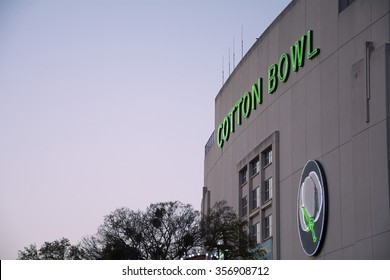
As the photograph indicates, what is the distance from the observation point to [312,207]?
59.9 meters

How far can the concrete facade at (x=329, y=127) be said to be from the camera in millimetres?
51031

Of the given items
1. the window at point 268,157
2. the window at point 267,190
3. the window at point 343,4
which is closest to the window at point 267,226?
the window at point 267,190

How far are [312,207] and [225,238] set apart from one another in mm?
8267

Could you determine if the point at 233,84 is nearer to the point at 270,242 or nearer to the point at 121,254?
the point at 270,242

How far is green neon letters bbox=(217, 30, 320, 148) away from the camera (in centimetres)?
6328

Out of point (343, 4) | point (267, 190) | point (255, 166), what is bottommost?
point (267, 190)

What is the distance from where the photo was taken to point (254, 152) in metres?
73.9

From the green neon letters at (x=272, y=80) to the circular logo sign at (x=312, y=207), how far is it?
323 inches

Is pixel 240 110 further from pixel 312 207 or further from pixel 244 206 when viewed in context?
pixel 312 207

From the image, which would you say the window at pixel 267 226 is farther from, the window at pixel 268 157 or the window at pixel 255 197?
the window at pixel 268 157

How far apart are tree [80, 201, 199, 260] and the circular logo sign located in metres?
8.25

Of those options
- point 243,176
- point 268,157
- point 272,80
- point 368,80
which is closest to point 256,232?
point 268,157

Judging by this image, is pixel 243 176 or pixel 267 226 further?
pixel 243 176
